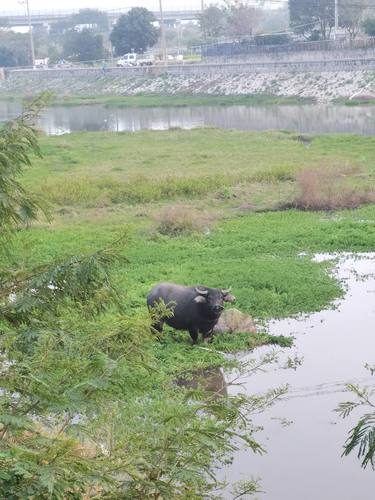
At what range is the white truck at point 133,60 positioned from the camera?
88.7 m

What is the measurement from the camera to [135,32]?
9781 centimetres

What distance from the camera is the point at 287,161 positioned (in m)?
30.4

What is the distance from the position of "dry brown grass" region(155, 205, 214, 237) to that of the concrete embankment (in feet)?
134

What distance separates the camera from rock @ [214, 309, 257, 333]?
1337 centimetres

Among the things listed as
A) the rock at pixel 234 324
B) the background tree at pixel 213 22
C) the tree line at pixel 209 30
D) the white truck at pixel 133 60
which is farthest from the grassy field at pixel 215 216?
the background tree at pixel 213 22

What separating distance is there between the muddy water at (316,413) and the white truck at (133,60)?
74563 millimetres

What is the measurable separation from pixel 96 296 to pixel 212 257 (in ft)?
39.4

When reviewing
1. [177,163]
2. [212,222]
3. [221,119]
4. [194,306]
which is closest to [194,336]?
[194,306]

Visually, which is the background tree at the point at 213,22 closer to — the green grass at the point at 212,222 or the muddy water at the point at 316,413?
the green grass at the point at 212,222

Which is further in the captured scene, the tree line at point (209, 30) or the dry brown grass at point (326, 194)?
the tree line at point (209, 30)

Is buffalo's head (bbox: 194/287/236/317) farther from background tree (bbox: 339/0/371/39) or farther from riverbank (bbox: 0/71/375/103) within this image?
background tree (bbox: 339/0/371/39)

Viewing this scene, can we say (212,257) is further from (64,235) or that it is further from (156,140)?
(156,140)

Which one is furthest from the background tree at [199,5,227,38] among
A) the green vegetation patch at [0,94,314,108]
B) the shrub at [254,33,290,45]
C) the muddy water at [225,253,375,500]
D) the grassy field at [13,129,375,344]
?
the muddy water at [225,253,375,500]

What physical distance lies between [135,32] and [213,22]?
12.0m
